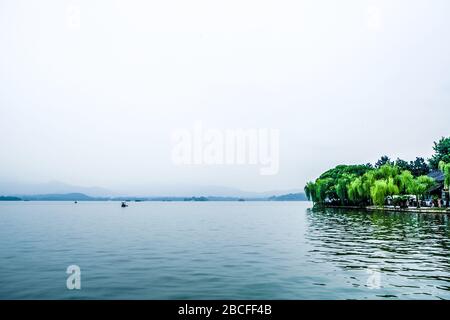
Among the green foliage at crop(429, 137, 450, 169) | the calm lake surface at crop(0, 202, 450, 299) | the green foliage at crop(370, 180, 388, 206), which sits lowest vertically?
the calm lake surface at crop(0, 202, 450, 299)

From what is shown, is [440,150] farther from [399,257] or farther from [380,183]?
[399,257]

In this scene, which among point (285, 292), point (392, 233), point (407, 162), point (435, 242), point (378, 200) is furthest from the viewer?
point (407, 162)

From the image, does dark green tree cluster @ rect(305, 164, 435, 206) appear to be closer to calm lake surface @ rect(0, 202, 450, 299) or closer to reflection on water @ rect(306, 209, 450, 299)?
reflection on water @ rect(306, 209, 450, 299)

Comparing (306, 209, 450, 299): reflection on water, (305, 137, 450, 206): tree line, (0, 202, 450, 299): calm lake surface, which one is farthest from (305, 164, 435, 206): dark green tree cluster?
(0, 202, 450, 299): calm lake surface

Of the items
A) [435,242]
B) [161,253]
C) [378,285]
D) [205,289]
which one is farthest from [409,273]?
[161,253]

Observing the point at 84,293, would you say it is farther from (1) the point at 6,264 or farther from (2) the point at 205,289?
(1) the point at 6,264

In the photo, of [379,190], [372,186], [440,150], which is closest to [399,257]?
[379,190]

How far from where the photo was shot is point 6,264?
52.0 feet

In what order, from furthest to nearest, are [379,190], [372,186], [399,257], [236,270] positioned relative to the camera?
[372,186] → [379,190] → [399,257] → [236,270]

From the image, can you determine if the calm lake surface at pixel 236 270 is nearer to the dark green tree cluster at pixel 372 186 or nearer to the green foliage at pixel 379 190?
the green foliage at pixel 379 190

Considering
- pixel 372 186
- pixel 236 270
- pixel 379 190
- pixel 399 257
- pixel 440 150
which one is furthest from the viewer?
pixel 440 150
